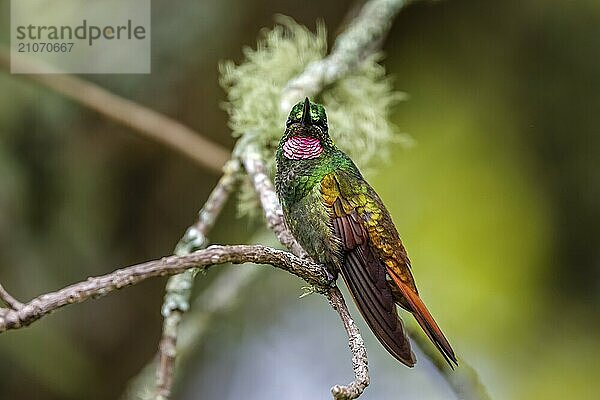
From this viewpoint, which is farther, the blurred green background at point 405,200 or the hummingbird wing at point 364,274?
the blurred green background at point 405,200

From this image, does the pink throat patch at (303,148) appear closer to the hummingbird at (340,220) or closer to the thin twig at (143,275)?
the hummingbird at (340,220)

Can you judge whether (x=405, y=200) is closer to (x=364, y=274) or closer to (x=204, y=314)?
(x=204, y=314)

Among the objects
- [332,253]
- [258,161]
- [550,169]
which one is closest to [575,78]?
[550,169]

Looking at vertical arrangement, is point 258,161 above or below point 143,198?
below

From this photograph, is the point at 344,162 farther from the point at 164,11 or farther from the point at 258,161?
the point at 164,11

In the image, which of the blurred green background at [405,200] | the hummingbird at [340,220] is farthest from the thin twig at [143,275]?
the blurred green background at [405,200]

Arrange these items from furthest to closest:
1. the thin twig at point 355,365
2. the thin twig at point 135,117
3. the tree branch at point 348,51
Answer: the thin twig at point 135,117
the tree branch at point 348,51
the thin twig at point 355,365

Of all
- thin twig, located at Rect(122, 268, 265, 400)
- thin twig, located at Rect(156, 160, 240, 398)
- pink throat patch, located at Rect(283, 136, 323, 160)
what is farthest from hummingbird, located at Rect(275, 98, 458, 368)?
thin twig, located at Rect(122, 268, 265, 400)
